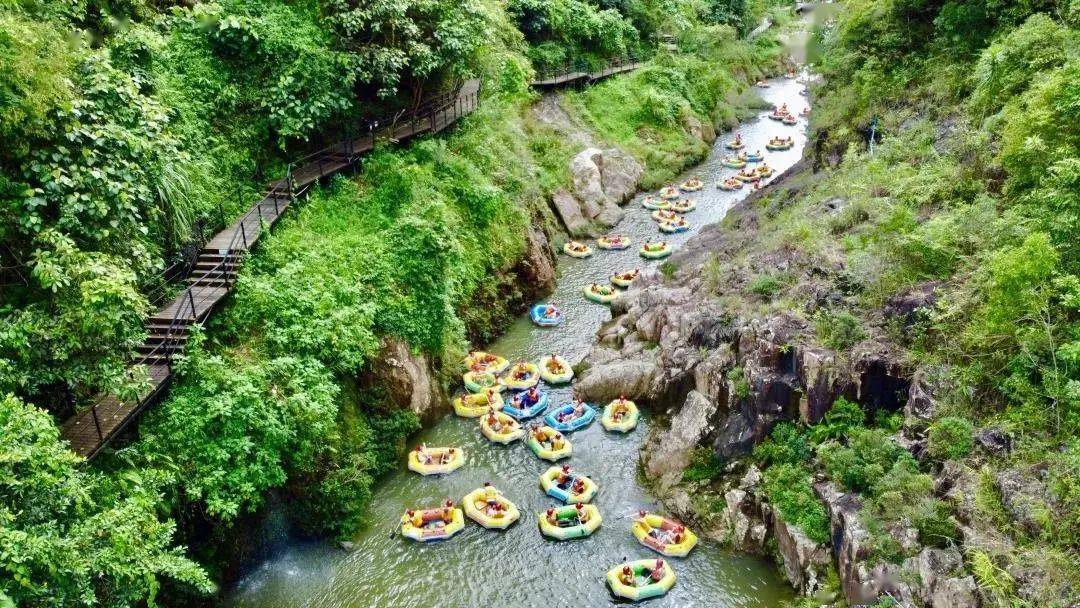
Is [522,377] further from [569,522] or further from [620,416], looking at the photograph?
[569,522]

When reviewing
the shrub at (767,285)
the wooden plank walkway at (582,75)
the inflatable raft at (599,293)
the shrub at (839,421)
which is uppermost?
the wooden plank walkway at (582,75)

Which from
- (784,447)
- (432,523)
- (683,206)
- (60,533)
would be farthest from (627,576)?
(683,206)

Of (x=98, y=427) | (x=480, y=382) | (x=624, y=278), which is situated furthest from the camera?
(x=624, y=278)

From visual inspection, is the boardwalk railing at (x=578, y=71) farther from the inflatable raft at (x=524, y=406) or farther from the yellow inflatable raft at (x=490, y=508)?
the yellow inflatable raft at (x=490, y=508)

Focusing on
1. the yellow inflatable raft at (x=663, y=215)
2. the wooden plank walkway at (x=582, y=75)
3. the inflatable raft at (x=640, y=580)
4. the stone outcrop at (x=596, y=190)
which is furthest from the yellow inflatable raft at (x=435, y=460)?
the wooden plank walkway at (x=582, y=75)

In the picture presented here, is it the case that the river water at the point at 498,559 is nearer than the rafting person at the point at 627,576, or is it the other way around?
the river water at the point at 498,559

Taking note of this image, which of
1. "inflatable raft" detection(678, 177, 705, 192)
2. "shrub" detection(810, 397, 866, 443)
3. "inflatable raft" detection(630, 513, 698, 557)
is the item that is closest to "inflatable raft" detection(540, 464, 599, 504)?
"inflatable raft" detection(630, 513, 698, 557)

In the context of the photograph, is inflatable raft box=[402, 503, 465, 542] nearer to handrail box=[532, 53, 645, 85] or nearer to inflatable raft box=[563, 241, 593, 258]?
inflatable raft box=[563, 241, 593, 258]
